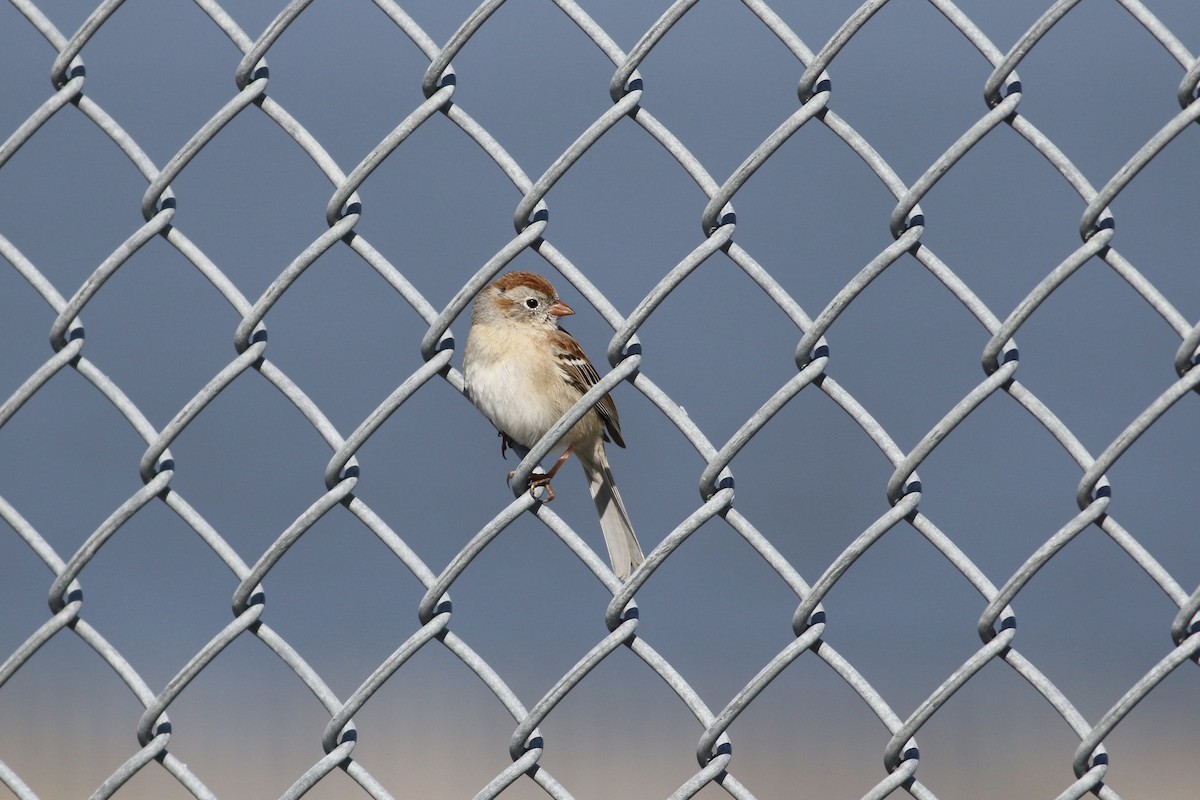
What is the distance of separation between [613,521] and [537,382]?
1.65 ft

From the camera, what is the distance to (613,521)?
3930mm

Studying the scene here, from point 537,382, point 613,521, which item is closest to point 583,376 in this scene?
point 537,382

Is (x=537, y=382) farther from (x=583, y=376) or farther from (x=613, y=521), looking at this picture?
(x=613, y=521)

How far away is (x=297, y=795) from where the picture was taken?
2238mm

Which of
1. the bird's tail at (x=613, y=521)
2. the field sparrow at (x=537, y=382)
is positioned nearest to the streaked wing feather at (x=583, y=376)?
the field sparrow at (x=537, y=382)

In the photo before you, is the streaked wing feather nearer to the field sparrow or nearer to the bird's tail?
the field sparrow

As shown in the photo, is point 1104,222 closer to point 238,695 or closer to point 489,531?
point 489,531

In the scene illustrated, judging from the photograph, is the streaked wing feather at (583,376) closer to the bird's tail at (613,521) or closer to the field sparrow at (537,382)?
the field sparrow at (537,382)

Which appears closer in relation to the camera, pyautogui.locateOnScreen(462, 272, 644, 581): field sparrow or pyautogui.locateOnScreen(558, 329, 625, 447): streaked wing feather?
pyautogui.locateOnScreen(462, 272, 644, 581): field sparrow

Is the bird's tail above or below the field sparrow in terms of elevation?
below

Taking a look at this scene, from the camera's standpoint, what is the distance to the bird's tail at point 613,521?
383 centimetres

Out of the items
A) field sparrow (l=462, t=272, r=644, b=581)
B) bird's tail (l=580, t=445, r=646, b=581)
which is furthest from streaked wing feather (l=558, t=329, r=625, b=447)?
bird's tail (l=580, t=445, r=646, b=581)

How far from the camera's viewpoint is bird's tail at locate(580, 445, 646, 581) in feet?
12.6

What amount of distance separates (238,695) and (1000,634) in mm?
5654
